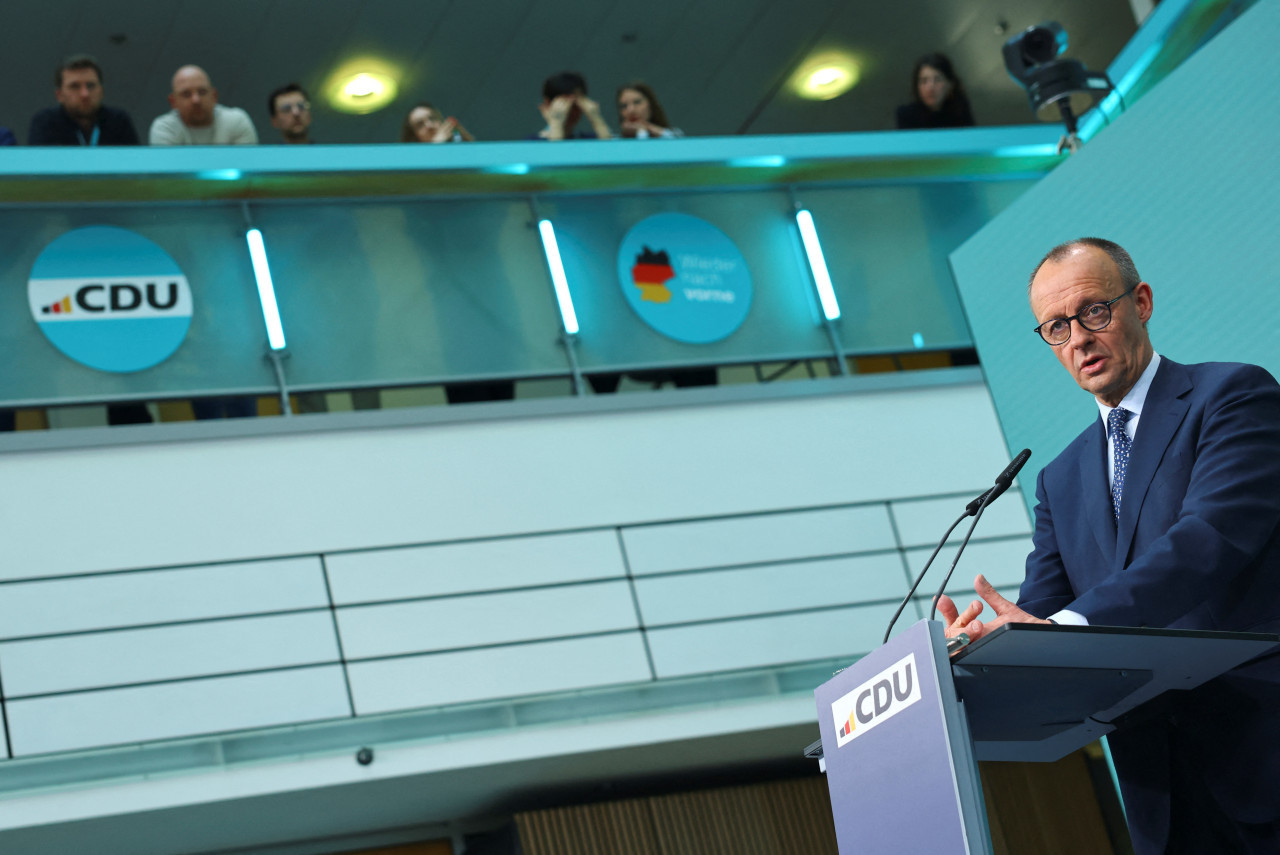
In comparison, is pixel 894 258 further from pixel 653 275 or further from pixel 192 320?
pixel 192 320

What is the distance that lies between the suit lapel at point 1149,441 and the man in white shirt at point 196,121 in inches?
168

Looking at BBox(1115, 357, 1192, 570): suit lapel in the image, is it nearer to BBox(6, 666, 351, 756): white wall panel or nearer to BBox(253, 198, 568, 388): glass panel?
BBox(6, 666, 351, 756): white wall panel

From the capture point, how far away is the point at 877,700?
179 cm

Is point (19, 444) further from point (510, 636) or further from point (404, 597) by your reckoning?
point (510, 636)

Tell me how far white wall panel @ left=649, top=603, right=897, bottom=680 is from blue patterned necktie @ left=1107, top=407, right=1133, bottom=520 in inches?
130

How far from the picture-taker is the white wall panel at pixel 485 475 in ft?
15.6

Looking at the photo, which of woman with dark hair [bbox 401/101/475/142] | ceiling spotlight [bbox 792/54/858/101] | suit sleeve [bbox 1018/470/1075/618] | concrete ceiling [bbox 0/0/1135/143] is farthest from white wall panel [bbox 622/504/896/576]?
ceiling spotlight [bbox 792/54/858/101]

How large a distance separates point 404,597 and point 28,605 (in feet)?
4.08

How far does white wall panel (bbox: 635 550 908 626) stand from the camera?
5.27 m

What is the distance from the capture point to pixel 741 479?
18.1 feet

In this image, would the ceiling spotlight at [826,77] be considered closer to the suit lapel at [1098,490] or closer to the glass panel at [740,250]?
the glass panel at [740,250]

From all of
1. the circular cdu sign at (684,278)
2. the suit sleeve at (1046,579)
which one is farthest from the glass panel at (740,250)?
the suit sleeve at (1046,579)

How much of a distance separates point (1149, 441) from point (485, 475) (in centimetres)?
352

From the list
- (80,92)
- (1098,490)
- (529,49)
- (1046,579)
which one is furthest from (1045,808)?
(529,49)
